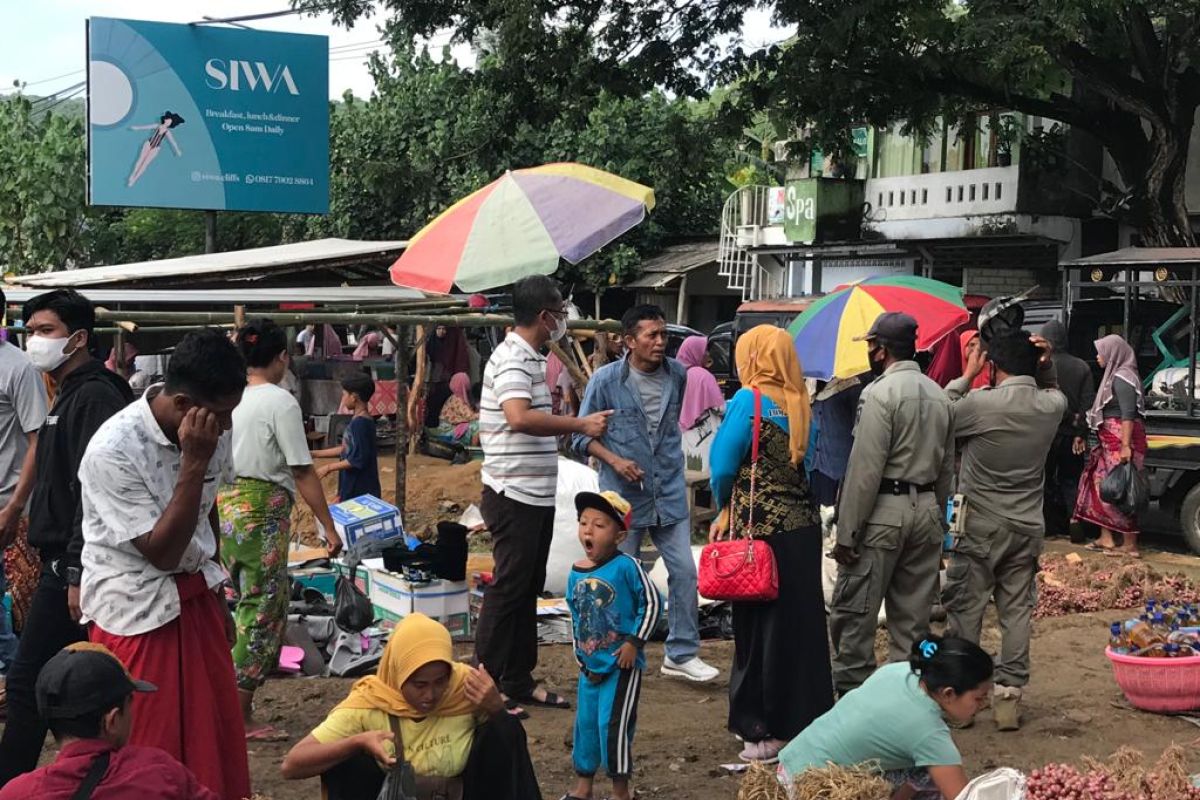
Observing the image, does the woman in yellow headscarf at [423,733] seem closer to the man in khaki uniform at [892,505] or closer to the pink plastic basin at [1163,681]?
the man in khaki uniform at [892,505]

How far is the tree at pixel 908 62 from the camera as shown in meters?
13.7

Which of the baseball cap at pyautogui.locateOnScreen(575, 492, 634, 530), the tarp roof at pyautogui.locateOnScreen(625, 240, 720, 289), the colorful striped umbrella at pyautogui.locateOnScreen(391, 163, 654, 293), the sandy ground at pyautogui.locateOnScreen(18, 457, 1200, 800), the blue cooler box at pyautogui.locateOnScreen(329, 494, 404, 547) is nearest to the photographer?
the baseball cap at pyautogui.locateOnScreen(575, 492, 634, 530)

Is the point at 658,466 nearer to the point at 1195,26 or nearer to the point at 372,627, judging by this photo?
the point at 372,627

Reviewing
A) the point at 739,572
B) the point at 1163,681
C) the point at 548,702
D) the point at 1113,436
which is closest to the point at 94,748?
the point at 739,572

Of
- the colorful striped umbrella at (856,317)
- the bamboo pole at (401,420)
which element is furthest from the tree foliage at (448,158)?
the colorful striped umbrella at (856,317)

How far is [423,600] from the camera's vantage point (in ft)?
23.4

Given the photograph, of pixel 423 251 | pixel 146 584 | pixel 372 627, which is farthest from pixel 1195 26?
pixel 146 584

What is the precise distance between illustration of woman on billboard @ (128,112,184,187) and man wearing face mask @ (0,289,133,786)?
1613 centimetres

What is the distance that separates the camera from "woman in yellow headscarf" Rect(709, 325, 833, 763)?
5590 millimetres

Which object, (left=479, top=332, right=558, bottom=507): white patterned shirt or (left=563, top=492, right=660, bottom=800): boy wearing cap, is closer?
(left=563, top=492, right=660, bottom=800): boy wearing cap

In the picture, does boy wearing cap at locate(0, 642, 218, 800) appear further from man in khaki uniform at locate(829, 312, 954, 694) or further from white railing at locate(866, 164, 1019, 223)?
white railing at locate(866, 164, 1019, 223)

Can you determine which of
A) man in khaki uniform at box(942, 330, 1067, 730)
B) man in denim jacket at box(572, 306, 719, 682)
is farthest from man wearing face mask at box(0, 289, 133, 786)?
man in khaki uniform at box(942, 330, 1067, 730)

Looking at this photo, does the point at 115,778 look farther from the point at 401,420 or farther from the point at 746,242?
the point at 746,242

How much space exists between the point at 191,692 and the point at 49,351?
1671mm
